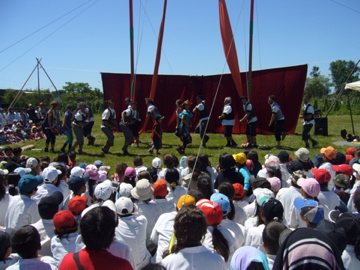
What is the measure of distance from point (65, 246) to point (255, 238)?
1.63m

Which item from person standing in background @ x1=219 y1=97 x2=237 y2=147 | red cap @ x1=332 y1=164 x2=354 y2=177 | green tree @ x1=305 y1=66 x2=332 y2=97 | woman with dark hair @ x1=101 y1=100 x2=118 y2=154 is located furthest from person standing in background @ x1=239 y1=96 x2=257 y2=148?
green tree @ x1=305 y1=66 x2=332 y2=97

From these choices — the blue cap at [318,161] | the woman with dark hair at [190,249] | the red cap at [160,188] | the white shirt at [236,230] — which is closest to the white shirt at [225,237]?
the white shirt at [236,230]

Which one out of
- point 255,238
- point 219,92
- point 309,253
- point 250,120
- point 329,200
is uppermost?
point 219,92

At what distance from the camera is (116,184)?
4.43 metres

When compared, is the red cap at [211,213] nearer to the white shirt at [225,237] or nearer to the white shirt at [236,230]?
the white shirt at [225,237]

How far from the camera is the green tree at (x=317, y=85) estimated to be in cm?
5844

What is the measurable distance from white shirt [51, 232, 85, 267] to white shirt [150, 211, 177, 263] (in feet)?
2.18

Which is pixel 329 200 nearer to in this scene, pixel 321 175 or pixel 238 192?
pixel 321 175

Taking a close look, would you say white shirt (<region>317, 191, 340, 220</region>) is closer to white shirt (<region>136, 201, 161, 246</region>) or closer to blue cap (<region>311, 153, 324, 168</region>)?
blue cap (<region>311, 153, 324, 168</region>)

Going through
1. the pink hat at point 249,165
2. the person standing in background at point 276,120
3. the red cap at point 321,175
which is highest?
the person standing in background at point 276,120

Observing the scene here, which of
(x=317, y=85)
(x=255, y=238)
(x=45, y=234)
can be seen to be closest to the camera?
(x=255, y=238)

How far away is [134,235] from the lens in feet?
9.41

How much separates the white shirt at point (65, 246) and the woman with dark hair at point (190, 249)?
2.88 feet

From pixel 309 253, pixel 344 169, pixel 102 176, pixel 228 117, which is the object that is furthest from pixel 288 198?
pixel 228 117
